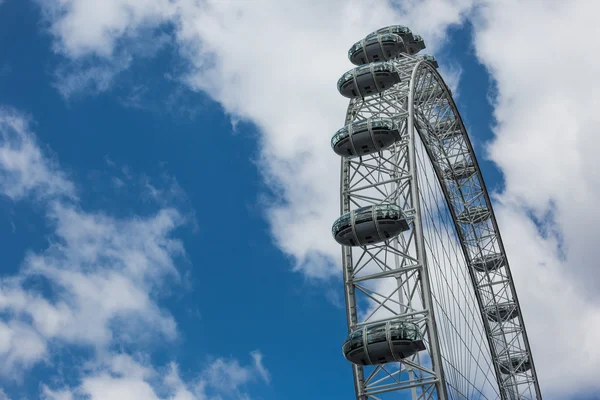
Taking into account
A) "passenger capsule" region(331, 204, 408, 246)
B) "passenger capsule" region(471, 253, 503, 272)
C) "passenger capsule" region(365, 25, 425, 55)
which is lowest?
"passenger capsule" region(331, 204, 408, 246)

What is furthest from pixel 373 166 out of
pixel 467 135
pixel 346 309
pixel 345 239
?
pixel 467 135

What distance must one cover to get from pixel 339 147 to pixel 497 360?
1270 inches

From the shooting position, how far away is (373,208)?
31328 mm

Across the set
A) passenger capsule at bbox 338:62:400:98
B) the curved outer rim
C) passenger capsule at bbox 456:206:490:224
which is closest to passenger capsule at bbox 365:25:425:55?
the curved outer rim

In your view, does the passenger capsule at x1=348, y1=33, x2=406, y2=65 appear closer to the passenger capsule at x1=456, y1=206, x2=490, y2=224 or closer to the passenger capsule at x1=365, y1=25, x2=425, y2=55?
the passenger capsule at x1=365, y1=25, x2=425, y2=55

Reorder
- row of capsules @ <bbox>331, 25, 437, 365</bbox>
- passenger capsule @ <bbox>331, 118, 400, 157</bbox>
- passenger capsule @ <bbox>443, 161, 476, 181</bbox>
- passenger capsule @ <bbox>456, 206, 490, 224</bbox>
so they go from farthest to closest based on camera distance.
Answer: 1. passenger capsule @ <bbox>456, 206, 490, 224</bbox>
2. passenger capsule @ <bbox>443, 161, 476, 181</bbox>
3. passenger capsule @ <bbox>331, 118, 400, 157</bbox>
4. row of capsules @ <bbox>331, 25, 437, 365</bbox>

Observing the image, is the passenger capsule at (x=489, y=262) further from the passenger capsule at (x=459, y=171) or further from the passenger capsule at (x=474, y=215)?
the passenger capsule at (x=459, y=171)

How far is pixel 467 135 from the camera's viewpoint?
52.8m

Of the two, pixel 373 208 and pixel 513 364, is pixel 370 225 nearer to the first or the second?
pixel 373 208

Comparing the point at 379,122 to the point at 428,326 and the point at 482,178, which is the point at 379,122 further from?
the point at 482,178

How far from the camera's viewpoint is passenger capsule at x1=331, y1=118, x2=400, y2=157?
113ft

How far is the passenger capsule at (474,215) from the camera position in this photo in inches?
2258

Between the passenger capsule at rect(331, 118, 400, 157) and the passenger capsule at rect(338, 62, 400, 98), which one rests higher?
the passenger capsule at rect(338, 62, 400, 98)

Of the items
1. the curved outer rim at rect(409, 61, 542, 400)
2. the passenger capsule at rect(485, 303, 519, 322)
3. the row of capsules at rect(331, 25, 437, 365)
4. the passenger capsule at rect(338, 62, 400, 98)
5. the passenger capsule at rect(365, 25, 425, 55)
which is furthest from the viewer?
the passenger capsule at rect(485, 303, 519, 322)
